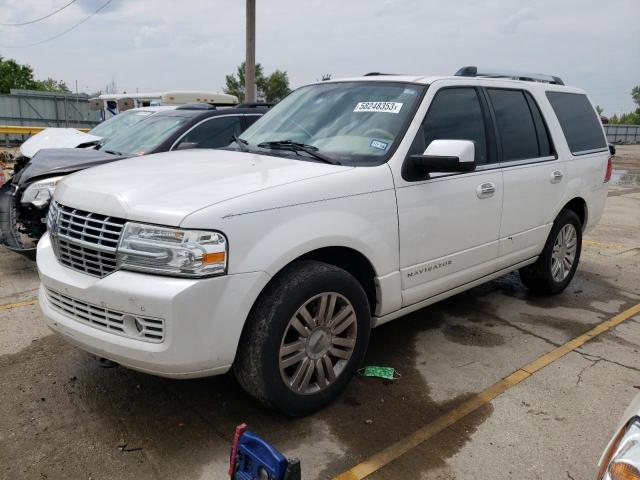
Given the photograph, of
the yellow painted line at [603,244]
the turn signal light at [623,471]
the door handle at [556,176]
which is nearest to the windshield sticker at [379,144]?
the door handle at [556,176]

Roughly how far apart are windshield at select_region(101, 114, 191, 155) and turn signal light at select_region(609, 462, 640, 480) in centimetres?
546

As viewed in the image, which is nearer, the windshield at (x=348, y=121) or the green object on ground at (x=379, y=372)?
the windshield at (x=348, y=121)

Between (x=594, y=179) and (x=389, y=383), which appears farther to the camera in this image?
(x=594, y=179)

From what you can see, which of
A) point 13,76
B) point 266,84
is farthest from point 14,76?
point 266,84

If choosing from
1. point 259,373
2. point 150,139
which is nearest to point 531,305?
point 259,373

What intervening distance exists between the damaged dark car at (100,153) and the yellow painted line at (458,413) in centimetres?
301

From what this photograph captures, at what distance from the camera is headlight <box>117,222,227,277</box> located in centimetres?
249

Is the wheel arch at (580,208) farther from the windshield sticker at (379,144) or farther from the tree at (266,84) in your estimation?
the tree at (266,84)

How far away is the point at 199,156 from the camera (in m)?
3.65

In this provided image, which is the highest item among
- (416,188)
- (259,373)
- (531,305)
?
(416,188)

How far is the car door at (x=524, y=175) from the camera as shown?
4.26 meters

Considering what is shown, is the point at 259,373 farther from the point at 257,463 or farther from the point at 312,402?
the point at 257,463

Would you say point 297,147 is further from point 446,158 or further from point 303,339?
point 303,339

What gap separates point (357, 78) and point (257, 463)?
3006mm
